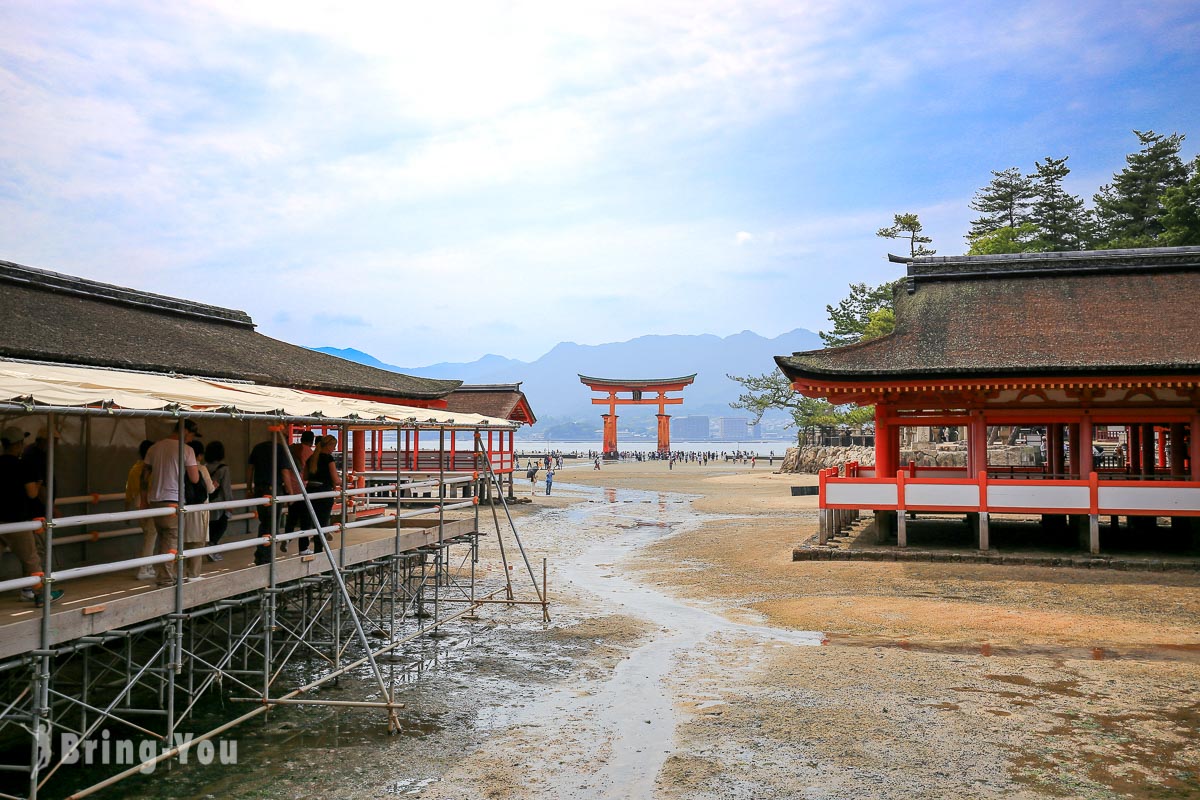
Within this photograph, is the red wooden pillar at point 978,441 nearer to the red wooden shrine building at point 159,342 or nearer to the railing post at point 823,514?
the railing post at point 823,514

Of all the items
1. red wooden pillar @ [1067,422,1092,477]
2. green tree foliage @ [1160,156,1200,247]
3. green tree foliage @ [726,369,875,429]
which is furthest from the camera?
green tree foliage @ [726,369,875,429]

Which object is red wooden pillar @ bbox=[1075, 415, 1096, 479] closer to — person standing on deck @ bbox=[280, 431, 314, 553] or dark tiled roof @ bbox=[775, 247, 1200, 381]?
dark tiled roof @ bbox=[775, 247, 1200, 381]

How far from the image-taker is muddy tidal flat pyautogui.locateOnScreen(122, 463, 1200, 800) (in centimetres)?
771

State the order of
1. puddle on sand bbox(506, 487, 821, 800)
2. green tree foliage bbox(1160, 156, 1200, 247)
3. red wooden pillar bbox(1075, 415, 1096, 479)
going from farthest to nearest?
green tree foliage bbox(1160, 156, 1200, 247) → red wooden pillar bbox(1075, 415, 1096, 479) → puddle on sand bbox(506, 487, 821, 800)

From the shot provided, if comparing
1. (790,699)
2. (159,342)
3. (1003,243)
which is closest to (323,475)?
(790,699)

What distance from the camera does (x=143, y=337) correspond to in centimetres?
1745

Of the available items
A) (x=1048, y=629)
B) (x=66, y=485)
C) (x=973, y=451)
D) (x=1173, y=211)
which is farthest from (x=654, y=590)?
(x=1173, y=211)

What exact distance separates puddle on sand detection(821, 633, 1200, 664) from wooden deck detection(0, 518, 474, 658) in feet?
24.7

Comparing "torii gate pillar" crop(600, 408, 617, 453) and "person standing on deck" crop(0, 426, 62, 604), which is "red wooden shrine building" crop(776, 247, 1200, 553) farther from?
"torii gate pillar" crop(600, 408, 617, 453)

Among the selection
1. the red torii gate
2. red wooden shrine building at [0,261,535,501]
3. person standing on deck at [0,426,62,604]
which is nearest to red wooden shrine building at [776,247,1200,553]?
red wooden shrine building at [0,261,535,501]

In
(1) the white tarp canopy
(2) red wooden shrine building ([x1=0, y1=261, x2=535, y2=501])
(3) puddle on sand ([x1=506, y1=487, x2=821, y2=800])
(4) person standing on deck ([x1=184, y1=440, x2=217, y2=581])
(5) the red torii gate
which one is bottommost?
(3) puddle on sand ([x1=506, y1=487, x2=821, y2=800])

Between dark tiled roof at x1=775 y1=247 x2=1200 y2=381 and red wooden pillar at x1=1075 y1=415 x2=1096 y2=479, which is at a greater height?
dark tiled roof at x1=775 y1=247 x2=1200 y2=381

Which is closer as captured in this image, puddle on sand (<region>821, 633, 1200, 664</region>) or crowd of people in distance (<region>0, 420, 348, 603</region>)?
crowd of people in distance (<region>0, 420, 348, 603</region>)

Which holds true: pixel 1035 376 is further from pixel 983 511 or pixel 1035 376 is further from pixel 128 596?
pixel 128 596
